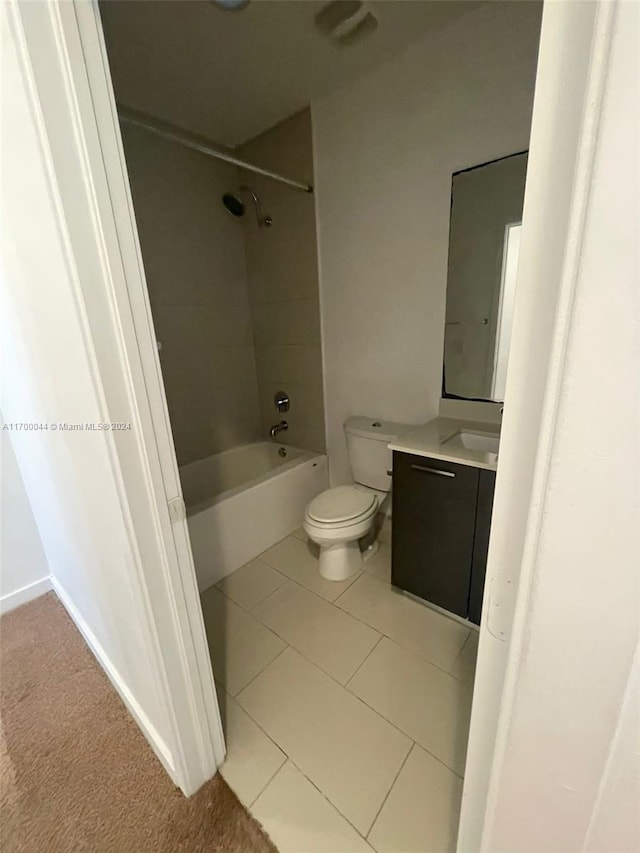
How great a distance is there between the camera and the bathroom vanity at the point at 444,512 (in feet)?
4.58

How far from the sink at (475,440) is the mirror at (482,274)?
9.5 inches

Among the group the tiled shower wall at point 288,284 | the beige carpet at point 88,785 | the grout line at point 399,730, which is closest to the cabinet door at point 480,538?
the grout line at point 399,730

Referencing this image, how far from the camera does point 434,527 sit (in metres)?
1.54

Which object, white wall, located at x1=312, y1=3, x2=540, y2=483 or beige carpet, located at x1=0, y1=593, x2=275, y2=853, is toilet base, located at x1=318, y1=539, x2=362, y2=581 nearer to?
white wall, located at x1=312, y1=3, x2=540, y2=483

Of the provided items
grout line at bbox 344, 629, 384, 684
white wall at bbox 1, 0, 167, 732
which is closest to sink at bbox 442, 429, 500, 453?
grout line at bbox 344, 629, 384, 684

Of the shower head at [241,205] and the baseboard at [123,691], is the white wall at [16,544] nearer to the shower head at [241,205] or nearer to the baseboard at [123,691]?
the baseboard at [123,691]

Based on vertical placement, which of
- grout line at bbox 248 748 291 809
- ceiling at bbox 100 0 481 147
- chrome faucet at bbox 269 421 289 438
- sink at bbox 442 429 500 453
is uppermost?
ceiling at bbox 100 0 481 147

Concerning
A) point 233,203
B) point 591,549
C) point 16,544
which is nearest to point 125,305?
point 591,549

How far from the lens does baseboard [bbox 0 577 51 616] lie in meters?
1.82

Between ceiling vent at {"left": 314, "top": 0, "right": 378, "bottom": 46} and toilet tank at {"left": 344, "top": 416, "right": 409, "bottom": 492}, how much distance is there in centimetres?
172

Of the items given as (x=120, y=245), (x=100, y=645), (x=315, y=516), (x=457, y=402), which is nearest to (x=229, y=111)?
(x=120, y=245)

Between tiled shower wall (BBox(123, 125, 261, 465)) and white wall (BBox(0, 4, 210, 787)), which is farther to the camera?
tiled shower wall (BBox(123, 125, 261, 465))

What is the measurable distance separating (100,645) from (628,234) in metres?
1.94

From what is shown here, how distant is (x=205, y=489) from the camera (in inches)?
97.8
